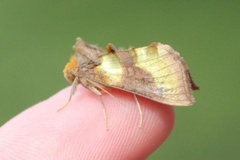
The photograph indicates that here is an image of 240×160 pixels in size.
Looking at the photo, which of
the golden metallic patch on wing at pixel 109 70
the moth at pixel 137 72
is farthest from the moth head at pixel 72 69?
the golden metallic patch on wing at pixel 109 70

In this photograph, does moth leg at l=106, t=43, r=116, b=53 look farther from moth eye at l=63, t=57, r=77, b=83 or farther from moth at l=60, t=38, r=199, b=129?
moth eye at l=63, t=57, r=77, b=83

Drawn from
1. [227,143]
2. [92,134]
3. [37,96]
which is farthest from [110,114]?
[37,96]

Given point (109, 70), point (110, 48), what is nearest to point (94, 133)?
point (109, 70)

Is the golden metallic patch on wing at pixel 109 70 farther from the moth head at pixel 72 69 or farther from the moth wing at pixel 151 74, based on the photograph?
the moth head at pixel 72 69

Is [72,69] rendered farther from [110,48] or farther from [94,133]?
[94,133]

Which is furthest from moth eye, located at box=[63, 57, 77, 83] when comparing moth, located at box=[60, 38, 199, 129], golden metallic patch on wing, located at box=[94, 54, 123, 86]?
golden metallic patch on wing, located at box=[94, 54, 123, 86]
